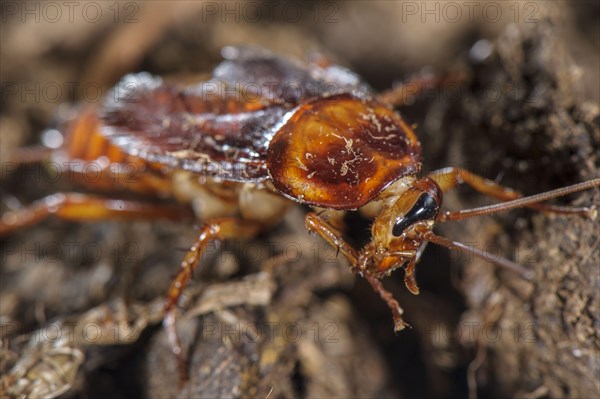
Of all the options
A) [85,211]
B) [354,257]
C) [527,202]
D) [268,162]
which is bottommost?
[85,211]

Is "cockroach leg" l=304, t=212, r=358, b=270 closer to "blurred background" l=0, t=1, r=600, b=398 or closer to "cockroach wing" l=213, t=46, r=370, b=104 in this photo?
"blurred background" l=0, t=1, r=600, b=398

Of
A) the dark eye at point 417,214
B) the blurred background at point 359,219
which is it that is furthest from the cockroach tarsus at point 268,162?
the blurred background at point 359,219

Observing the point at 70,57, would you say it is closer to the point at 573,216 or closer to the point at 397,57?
the point at 397,57

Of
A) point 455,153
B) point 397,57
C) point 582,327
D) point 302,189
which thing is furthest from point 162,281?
point 397,57

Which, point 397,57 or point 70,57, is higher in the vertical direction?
point 397,57

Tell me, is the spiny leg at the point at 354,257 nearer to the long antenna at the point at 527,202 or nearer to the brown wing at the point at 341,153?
the brown wing at the point at 341,153

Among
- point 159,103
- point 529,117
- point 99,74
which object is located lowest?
point 99,74

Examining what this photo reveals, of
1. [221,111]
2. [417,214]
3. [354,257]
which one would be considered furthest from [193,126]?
[417,214]

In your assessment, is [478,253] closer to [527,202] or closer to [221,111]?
[527,202]
